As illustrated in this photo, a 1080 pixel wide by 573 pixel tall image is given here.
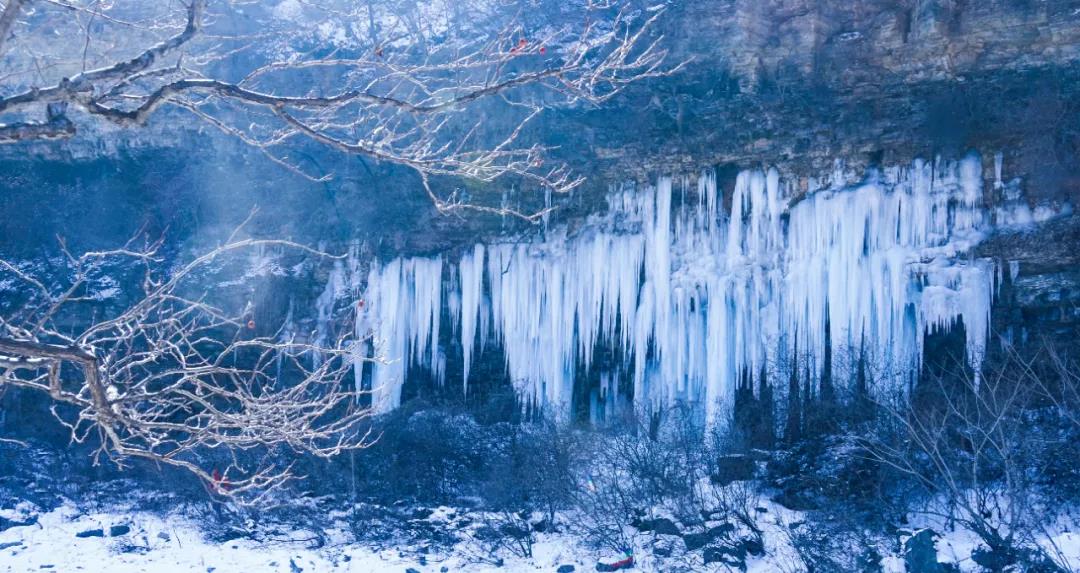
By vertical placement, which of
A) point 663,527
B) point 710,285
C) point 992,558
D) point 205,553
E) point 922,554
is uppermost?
point 710,285

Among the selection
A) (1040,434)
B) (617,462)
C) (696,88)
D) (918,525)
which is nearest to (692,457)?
(617,462)

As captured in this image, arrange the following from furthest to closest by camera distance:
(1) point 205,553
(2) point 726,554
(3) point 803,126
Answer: (3) point 803,126, (1) point 205,553, (2) point 726,554

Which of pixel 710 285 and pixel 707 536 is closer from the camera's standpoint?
pixel 707 536

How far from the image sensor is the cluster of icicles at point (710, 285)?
Result: 1636 cm

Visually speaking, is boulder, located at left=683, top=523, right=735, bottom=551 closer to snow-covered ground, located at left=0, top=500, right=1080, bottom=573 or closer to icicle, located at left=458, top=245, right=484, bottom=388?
snow-covered ground, located at left=0, top=500, right=1080, bottom=573

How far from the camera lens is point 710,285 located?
17.7 m

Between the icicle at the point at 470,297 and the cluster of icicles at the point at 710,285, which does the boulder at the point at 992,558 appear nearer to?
the cluster of icicles at the point at 710,285

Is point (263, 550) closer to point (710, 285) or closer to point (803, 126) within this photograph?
point (710, 285)

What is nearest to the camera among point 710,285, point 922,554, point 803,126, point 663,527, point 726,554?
point 922,554

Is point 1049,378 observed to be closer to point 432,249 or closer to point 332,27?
point 432,249

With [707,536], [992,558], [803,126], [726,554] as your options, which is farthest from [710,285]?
[992,558]

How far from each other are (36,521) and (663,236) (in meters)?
12.8

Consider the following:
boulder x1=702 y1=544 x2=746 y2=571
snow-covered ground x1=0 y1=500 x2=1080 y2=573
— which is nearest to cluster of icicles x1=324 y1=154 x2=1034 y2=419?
snow-covered ground x1=0 y1=500 x2=1080 y2=573

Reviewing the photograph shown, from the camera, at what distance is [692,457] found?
16.5 meters
